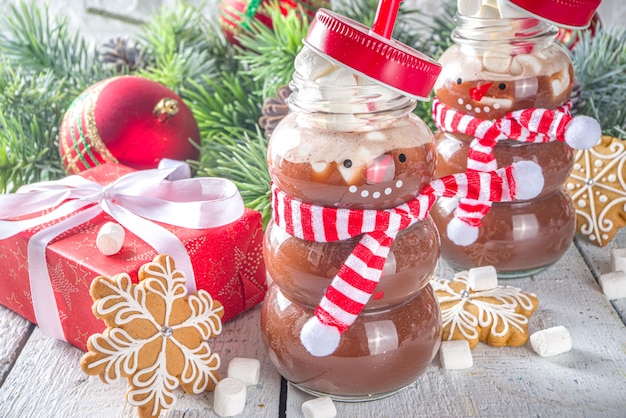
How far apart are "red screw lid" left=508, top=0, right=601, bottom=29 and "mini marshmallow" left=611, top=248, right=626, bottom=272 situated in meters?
0.34

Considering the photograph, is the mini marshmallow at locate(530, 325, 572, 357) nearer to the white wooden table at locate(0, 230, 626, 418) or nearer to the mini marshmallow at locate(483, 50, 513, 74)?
the white wooden table at locate(0, 230, 626, 418)

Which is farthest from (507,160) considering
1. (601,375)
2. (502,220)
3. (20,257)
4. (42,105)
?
(42,105)

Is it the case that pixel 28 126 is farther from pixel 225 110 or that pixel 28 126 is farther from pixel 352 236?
pixel 352 236

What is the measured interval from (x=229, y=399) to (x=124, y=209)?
0.33m

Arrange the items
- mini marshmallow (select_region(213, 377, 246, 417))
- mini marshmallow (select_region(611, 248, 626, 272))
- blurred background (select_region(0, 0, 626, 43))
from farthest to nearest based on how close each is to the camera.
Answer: blurred background (select_region(0, 0, 626, 43)), mini marshmallow (select_region(611, 248, 626, 272)), mini marshmallow (select_region(213, 377, 246, 417))

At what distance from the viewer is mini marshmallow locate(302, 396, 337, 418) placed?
0.78 m

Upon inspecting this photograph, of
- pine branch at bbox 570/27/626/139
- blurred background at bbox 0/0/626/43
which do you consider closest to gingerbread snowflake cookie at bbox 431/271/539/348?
pine branch at bbox 570/27/626/139

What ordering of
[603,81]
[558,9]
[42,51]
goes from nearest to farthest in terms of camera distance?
[558,9], [603,81], [42,51]

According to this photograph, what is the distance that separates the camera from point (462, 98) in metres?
0.99

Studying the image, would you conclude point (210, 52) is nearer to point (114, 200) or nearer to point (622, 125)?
point (114, 200)

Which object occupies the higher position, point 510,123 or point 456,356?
point 510,123

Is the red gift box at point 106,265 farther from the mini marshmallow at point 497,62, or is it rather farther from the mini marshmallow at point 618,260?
the mini marshmallow at point 618,260

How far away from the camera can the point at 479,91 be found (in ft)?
3.20

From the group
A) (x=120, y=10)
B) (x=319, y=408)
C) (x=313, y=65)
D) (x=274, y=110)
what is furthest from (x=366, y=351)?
(x=120, y=10)
